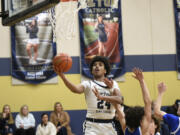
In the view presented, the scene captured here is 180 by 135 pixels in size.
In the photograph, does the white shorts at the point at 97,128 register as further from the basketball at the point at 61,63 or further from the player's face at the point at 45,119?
the player's face at the point at 45,119

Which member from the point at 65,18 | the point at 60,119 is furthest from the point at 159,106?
the point at 60,119

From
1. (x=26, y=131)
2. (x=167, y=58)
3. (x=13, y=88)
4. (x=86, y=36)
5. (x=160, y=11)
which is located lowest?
(x=26, y=131)

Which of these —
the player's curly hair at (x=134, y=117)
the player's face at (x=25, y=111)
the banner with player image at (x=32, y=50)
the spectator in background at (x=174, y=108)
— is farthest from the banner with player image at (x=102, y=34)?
the player's curly hair at (x=134, y=117)

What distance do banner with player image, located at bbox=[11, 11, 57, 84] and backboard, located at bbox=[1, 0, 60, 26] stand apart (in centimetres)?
530

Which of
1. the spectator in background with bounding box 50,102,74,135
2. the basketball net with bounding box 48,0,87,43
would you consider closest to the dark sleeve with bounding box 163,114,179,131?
the basketball net with bounding box 48,0,87,43

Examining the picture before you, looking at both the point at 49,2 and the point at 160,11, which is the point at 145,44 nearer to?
the point at 160,11

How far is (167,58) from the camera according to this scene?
12961mm

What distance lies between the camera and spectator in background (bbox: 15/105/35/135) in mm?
10737

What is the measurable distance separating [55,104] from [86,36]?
2.44m

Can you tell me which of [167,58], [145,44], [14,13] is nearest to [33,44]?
[145,44]

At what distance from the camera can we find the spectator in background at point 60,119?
1138 centimetres

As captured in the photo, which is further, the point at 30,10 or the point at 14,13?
the point at 14,13

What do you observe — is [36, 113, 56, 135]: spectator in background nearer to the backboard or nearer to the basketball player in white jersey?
the backboard

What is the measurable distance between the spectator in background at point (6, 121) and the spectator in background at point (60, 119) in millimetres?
1244
